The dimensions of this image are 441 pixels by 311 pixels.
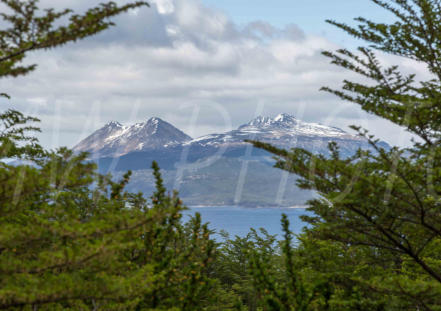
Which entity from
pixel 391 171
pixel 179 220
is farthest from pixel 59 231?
pixel 391 171

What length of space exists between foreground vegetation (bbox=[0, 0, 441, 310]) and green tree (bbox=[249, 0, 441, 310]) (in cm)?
3

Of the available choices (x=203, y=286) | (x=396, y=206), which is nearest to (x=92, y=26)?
(x=203, y=286)

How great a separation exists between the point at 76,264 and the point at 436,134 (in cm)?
627

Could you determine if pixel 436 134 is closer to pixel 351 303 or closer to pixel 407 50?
pixel 407 50

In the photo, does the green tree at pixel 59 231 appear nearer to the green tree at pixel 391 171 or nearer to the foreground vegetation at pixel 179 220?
the foreground vegetation at pixel 179 220

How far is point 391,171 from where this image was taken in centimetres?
630

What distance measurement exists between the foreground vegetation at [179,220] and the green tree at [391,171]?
0.03 meters

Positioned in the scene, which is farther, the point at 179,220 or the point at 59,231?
the point at 179,220

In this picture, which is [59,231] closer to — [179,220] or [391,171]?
[179,220]

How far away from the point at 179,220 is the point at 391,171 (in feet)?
11.3

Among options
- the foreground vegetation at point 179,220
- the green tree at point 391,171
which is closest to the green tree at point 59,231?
the foreground vegetation at point 179,220

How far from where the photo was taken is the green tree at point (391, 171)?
6133 millimetres

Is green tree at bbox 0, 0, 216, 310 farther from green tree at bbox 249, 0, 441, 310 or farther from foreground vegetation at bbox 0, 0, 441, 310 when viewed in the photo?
green tree at bbox 249, 0, 441, 310

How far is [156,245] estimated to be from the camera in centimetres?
635
